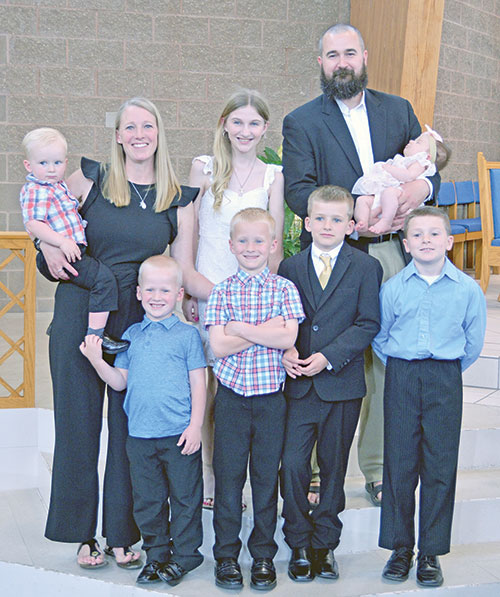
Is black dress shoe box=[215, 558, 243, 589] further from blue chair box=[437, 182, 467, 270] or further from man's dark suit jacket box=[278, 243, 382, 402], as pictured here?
blue chair box=[437, 182, 467, 270]

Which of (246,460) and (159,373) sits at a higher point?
(159,373)

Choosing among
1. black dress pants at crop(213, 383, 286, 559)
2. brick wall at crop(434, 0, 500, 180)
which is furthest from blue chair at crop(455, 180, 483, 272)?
black dress pants at crop(213, 383, 286, 559)

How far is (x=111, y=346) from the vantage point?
2.41m

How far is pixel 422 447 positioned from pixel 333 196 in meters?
0.81

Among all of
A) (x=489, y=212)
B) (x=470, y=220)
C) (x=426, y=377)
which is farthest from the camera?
(x=470, y=220)

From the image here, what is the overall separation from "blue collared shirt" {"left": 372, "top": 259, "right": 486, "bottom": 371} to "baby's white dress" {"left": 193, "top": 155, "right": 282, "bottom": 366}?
52cm

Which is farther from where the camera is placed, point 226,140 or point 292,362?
point 226,140

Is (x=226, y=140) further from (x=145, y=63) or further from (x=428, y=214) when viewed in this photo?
(x=145, y=63)

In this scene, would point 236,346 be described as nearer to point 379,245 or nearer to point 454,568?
point 379,245

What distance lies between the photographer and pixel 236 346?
2.35 meters

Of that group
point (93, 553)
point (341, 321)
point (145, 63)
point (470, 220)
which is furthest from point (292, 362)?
point (470, 220)

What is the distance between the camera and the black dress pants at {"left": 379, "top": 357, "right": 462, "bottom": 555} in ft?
7.89

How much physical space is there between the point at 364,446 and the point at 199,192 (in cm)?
105

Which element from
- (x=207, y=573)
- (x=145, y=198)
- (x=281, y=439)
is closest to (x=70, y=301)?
(x=145, y=198)
